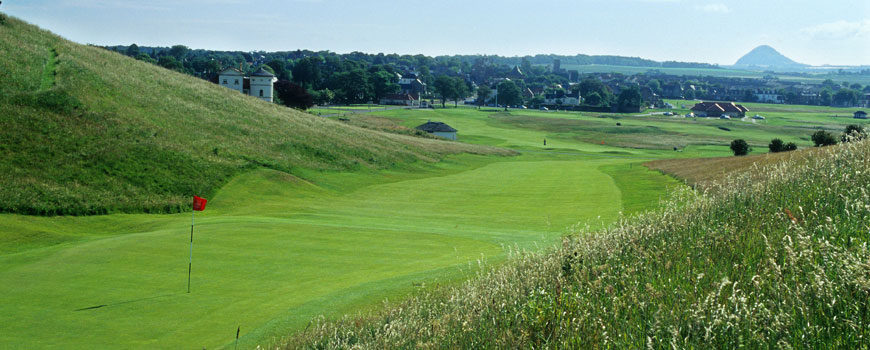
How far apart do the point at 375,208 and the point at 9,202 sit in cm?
1530

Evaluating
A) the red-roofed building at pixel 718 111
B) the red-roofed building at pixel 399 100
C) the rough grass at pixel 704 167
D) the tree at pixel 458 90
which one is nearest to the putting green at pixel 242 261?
the rough grass at pixel 704 167

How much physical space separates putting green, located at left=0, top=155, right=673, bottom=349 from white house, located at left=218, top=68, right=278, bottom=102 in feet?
198

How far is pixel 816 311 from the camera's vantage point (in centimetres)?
650

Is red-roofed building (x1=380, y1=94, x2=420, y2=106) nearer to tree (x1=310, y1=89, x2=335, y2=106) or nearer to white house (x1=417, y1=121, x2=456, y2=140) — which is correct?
tree (x1=310, y1=89, x2=335, y2=106)

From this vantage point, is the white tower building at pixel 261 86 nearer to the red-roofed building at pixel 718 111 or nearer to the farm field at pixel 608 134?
the farm field at pixel 608 134

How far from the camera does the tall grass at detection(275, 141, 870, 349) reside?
254 inches

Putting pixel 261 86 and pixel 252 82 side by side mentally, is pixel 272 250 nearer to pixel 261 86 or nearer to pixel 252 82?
pixel 261 86

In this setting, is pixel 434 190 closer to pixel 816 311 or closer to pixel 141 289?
pixel 141 289

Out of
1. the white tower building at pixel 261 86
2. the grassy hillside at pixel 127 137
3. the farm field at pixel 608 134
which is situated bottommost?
the farm field at pixel 608 134

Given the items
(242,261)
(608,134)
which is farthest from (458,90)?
(242,261)

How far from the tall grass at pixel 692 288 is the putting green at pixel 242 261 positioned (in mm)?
2241

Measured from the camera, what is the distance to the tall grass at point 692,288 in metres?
6.46

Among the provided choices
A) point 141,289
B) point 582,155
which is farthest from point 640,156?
point 141,289

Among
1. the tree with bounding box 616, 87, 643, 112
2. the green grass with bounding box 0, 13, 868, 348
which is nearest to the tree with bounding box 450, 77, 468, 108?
the tree with bounding box 616, 87, 643, 112
